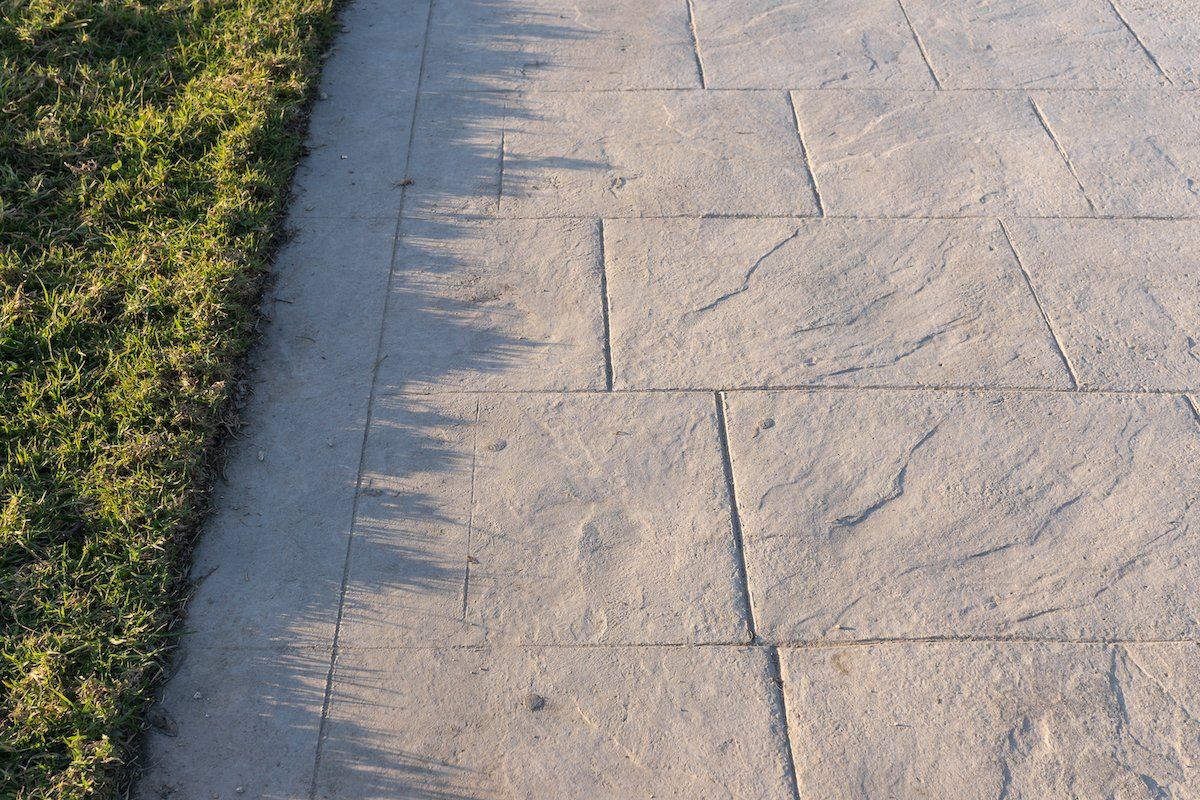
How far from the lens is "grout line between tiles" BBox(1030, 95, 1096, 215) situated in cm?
477

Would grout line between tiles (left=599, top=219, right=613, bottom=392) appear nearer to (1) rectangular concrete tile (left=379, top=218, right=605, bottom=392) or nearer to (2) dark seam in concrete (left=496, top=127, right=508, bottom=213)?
(1) rectangular concrete tile (left=379, top=218, right=605, bottom=392)

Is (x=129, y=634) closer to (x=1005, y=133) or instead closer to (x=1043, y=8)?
(x=1005, y=133)

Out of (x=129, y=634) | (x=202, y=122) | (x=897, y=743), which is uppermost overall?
(x=202, y=122)

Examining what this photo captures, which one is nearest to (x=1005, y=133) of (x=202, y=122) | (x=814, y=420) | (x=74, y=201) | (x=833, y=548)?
(x=814, y=420)

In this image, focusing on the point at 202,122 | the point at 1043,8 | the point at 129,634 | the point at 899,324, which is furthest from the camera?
the point at 1043,8

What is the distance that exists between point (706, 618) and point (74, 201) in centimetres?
323

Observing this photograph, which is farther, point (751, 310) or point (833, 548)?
point (751, 310)

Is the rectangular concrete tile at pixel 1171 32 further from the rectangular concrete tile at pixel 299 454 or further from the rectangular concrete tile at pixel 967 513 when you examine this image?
the rectangular concrete tile at pixel 299 454

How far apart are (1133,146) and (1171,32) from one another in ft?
4.46

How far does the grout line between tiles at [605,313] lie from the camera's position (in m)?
3.94

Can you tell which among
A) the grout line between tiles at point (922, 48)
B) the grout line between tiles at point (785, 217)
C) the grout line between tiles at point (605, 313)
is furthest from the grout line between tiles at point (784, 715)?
the grout line between tiles at point (922, 48)

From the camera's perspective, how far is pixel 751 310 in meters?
4.20

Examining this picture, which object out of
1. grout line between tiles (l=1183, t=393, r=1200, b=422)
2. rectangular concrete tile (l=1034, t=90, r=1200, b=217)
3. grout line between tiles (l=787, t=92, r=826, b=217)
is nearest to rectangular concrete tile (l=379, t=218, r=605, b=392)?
grout line between tiles (l=787, t=92, r=826, b=217)

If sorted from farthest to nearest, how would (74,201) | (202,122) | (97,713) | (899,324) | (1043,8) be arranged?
(1043,8) → (202,122) → (74,201) → (899,324) → (97,713)
